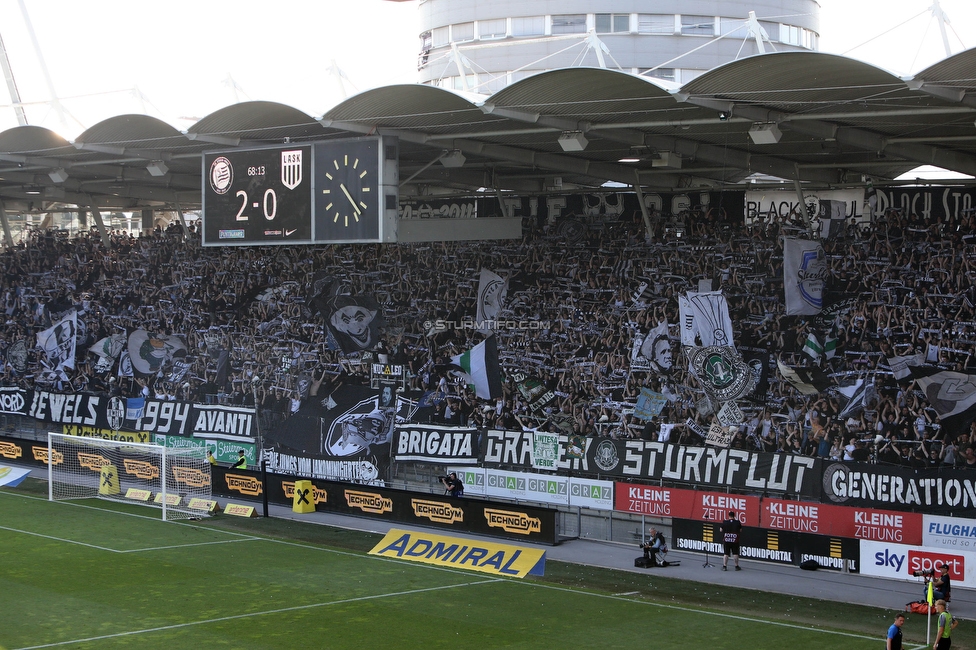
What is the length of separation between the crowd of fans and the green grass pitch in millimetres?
6194

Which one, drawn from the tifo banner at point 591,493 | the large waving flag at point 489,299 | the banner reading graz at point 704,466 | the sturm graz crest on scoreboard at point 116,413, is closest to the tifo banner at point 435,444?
the banner reading graz at point 704,466

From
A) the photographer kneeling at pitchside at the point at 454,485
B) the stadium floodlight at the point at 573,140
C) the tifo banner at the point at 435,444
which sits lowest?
the photographer kneeling at pitchside at the point at 454,485

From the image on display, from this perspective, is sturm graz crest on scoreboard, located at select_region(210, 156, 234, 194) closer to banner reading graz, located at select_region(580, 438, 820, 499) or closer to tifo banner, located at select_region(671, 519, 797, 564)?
banner reading graz, located at select_region(580, 438, 820, 499)

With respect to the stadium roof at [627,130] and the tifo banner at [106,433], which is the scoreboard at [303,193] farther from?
the tifo banner at [106,433]

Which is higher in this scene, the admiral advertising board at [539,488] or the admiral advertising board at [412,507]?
the admiral advertising board at [539,488]

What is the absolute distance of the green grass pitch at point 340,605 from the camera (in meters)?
16.0

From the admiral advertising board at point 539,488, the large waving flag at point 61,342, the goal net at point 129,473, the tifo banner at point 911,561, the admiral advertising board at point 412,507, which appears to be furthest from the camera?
the large waving flag at point 61,342

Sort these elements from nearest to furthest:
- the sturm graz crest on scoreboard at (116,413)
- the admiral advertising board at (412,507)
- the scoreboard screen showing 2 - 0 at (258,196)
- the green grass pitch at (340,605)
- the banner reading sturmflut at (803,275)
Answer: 1. the green grass pitch at (340,605)
2. the scoreboard screen showing 2 - 0 at (258,196)
3. the admiral advertising board at (412,507)
4. the banner reading sturmflut at (803,275)
5. the sturm graz crest on scoreboard at (116,413)

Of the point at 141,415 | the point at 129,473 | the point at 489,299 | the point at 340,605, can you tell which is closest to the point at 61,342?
the point at 141,415

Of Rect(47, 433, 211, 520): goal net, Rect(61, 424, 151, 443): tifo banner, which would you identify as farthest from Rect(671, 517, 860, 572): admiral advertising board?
Rect(61, 424, 151, 443): tifo banner

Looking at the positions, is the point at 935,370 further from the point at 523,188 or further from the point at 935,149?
the point at 523,188

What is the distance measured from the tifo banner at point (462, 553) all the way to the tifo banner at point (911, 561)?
610 cm

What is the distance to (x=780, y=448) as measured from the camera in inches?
951

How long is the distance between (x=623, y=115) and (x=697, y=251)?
7.40 meters
